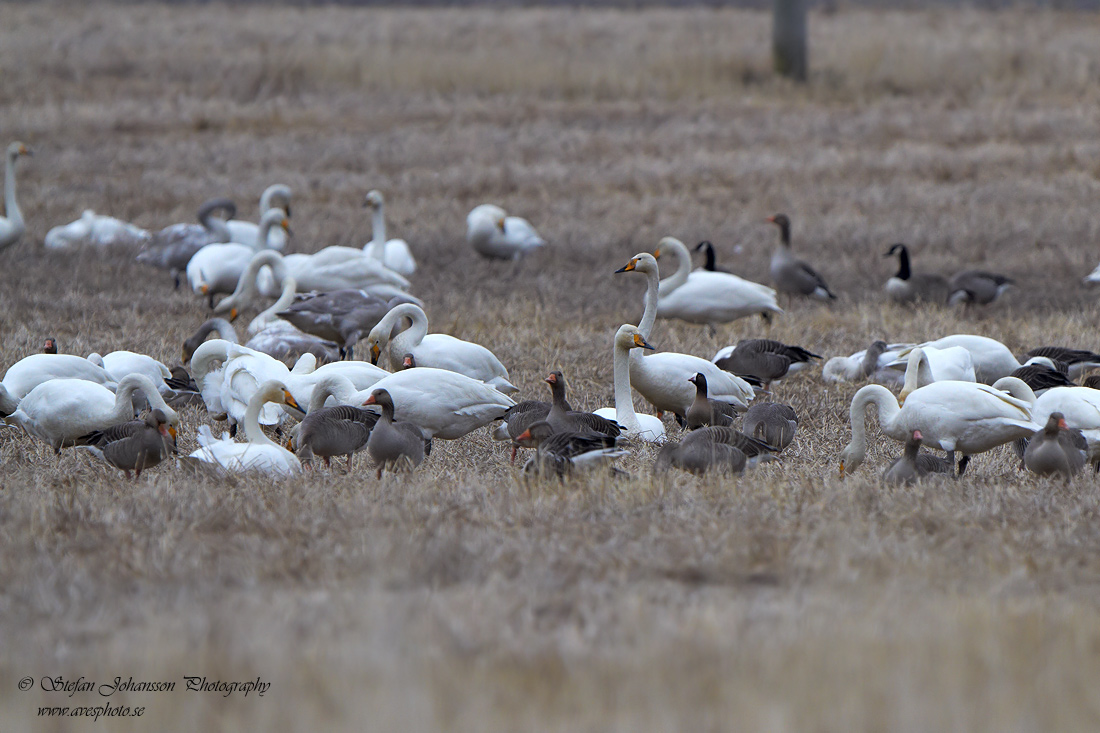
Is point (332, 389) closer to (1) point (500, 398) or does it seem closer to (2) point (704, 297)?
(1) point (500, 398)

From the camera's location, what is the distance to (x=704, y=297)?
32.1 ft

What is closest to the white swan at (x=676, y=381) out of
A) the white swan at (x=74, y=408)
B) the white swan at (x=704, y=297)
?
the white swan at (x=704, y=297)

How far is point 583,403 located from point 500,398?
1.29 m

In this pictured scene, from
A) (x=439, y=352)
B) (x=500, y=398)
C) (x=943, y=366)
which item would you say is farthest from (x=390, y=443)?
(x=943, y=366)

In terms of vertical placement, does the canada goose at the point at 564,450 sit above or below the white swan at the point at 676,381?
above

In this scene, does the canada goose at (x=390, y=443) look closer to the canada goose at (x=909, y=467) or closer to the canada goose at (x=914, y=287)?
the canada goose at (x=909, y=467)

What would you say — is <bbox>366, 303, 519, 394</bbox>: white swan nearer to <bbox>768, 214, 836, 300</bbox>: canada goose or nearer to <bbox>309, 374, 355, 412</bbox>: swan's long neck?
<bbox>309, 374, 355, 412</bbox>: swan's long neck

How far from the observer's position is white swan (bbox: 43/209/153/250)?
45.9 ft

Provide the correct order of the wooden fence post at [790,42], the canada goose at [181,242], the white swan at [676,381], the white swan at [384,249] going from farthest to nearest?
the wooden fence post at [790,42] → the canada goose at [181,242] → the white swan at [384,249] → the white swan at [676,381]

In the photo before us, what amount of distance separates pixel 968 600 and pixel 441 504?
2.01 m

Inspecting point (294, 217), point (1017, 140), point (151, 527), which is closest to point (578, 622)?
point (151, 527)

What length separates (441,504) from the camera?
15.0 ft

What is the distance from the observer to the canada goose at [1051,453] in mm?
4961

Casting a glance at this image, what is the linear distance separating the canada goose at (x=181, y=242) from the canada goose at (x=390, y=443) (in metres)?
7.51
